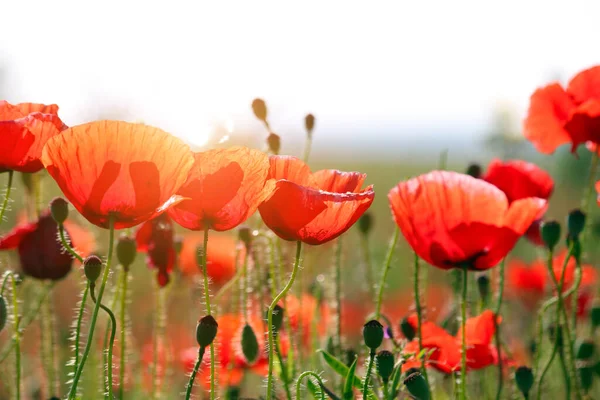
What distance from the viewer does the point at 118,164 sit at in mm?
957

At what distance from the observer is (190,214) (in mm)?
1030

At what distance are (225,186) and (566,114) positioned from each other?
1.03m

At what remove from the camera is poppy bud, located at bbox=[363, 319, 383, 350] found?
3.35 feet

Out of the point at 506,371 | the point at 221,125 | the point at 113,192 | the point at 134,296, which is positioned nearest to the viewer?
the point at 113,192

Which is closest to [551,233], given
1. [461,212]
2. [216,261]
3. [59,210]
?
[461,212]

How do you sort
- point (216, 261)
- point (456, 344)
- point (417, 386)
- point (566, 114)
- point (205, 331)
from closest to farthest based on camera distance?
1. point (205, 331)
2. point (417, 386)
3. point (456, 344)
4. point (566, 114)
5. point (216, 261)

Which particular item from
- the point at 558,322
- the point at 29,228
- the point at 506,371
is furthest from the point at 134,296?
the point at 558,322

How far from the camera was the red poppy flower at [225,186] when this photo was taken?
38.7 inches

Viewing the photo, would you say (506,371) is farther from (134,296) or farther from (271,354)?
(134,296)

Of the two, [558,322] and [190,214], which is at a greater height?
[190,214]

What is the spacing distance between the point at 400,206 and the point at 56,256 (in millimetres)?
649

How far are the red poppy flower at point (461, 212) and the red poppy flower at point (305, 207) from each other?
0.29 ft

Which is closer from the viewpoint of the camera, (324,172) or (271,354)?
(271,354)

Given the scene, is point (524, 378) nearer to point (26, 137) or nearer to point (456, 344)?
point (456, 344)
